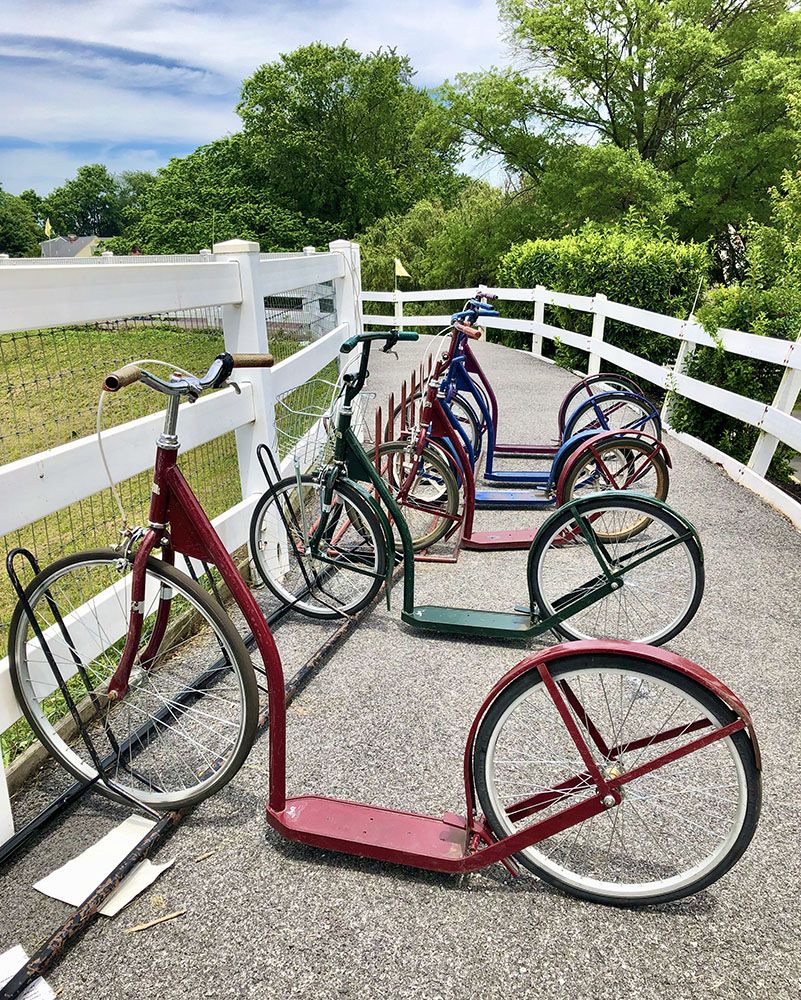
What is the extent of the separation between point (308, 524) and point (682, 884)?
235 centimetres

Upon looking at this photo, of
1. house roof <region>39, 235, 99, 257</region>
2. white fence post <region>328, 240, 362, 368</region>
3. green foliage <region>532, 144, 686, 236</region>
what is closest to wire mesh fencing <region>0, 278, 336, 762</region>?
white fence post <region>328, 240, 362, 368</region>

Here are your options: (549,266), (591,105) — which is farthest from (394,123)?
(549,266)

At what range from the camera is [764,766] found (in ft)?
8.16

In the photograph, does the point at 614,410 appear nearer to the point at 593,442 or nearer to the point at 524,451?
the point at 524,451

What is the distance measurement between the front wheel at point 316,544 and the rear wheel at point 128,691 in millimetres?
714

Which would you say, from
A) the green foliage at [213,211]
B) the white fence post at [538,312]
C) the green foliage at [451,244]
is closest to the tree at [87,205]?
the green foliage at [213,211]

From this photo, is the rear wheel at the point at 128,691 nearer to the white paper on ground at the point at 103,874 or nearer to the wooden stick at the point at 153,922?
the white paper on ground at the point at 103,874

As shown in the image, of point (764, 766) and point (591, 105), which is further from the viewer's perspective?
point (591, 105)

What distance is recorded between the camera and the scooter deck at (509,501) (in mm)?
4907

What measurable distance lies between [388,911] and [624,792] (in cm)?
78

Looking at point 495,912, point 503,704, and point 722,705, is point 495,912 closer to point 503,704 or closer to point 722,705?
point 503,704

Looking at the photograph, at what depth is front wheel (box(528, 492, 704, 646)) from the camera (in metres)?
2.89

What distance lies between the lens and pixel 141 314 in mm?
2684

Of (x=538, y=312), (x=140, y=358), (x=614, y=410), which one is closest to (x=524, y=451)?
(x=614, y=410)
